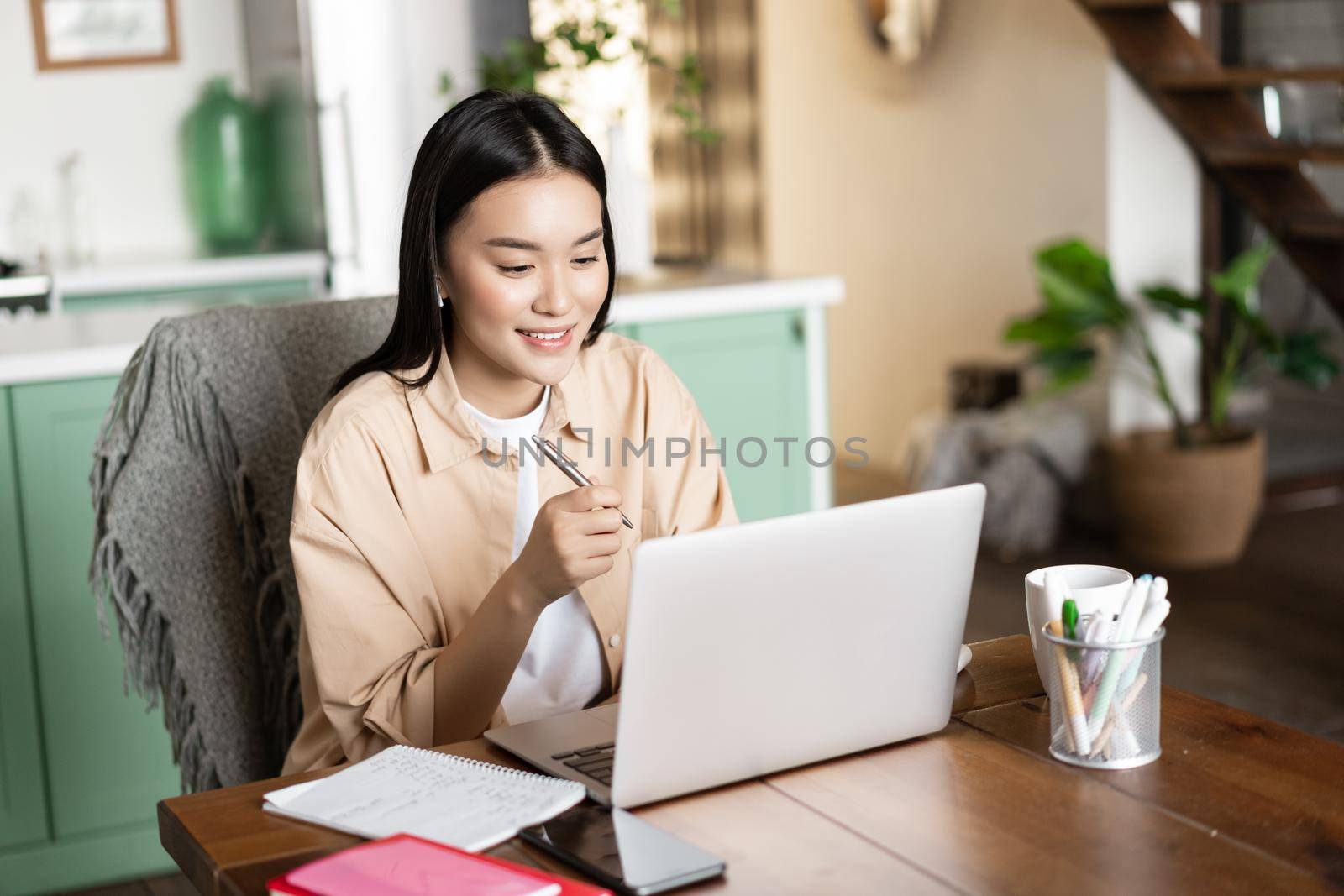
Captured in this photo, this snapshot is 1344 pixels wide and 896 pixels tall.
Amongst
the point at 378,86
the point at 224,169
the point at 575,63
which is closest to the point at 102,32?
the point at 224,169

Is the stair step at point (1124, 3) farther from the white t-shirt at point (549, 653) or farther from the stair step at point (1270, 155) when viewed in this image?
the white t-shirt at point (549, 653)

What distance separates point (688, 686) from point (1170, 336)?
12.0 feet

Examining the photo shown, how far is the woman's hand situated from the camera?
4.08 ft

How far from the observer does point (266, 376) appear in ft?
5.71

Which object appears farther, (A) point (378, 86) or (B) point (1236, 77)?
(A) point (378, 86)

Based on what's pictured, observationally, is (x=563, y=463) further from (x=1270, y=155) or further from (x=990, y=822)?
(x=1270, y=155)

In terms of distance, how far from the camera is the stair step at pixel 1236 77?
3406mm

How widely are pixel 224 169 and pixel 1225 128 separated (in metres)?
2.98

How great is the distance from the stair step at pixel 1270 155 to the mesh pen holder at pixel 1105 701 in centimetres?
292

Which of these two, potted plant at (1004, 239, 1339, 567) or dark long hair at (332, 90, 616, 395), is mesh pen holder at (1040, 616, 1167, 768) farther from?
potted plant at (1004, 239, 1339, 567)

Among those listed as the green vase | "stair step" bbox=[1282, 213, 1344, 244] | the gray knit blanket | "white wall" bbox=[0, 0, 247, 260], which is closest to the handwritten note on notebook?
the gray knit blanket

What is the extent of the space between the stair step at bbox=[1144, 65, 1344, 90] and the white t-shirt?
8.35 feet

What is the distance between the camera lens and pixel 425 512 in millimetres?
1504

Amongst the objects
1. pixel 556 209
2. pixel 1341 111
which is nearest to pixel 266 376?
pixel 556 209
